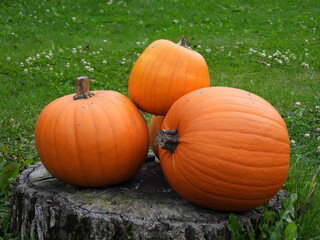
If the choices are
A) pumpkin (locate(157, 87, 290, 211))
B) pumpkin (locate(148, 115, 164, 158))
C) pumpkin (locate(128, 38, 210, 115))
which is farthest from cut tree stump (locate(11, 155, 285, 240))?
pumpkin (locate(128, 38, 210, 115))

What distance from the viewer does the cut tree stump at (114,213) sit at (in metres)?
2.04

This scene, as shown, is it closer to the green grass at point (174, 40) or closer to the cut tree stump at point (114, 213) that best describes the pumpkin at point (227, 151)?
the cut tree stump at point (114, 213)

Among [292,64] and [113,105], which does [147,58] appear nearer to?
[113,105]

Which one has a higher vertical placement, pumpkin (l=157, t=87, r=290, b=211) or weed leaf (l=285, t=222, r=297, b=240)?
pumpkin (l=157, t=87, r=290, b=211)

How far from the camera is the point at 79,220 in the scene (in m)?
2.12

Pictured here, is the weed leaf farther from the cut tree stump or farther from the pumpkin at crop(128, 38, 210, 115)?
the pumpkin at crop(128, 38, 210, 115)

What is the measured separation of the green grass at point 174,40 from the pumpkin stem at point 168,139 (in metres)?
0.68

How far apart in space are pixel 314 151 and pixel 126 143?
233cm

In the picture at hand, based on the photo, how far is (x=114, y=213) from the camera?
2.10 metres

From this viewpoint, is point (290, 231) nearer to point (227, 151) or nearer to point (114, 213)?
point (227, 151)

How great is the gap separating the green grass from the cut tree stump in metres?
0.30

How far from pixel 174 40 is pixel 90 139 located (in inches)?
292

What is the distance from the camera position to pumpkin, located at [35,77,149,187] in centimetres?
229

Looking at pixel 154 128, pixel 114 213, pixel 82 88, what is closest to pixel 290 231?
pixel 114 213
